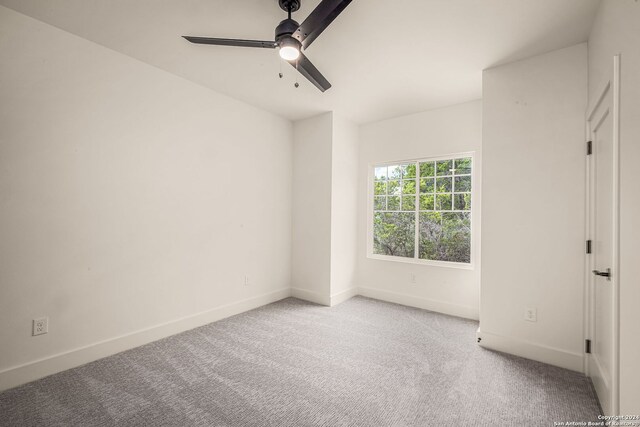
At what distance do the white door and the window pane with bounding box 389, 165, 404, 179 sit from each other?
87.5 inches

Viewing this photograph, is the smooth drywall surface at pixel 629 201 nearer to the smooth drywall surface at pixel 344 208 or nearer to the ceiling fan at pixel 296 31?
the ceiling fan at pixel 296 31

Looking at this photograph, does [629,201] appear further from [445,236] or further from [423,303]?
[423,303]

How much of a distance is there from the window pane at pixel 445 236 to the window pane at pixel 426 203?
72 mm

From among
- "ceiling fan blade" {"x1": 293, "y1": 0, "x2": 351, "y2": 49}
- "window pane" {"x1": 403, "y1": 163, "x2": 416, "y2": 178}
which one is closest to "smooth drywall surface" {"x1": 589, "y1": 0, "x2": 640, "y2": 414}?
"ceiling fan blade" {"x1": 293, "y1": 0, "x2": 351, "y2": 49}

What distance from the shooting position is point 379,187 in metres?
4.51

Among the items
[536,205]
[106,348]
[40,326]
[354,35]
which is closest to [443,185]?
[536,205]

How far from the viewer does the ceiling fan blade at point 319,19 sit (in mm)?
1540

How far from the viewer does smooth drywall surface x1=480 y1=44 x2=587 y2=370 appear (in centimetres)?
242

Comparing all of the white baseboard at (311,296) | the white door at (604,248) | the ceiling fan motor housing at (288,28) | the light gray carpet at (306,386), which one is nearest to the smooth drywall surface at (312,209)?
the white baseboard at (311,296)

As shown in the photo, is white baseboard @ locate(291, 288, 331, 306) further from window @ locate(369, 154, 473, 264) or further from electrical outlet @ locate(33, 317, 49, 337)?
electrical outlet @ locate(33, 317, 49, 337)

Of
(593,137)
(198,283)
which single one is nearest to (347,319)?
(198,283)

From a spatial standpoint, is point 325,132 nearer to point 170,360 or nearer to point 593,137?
point 593,137

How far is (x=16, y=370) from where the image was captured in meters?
2.08

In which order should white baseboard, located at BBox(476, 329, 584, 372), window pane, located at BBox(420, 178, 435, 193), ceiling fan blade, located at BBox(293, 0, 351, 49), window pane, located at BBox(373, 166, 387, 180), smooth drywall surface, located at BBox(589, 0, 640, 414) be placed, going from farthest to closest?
window pane, located at BBox(373, 166, 387, 180) < window pane, located at BBox(420, 178, 435, 193) < white baseboard, located at BBox(476, 329, 584, 372) < ceiling fan blade, located at BBox(293, 0, 351, 49) < smooth drywall surface, located at BBox(589, 0, 640, 414)
